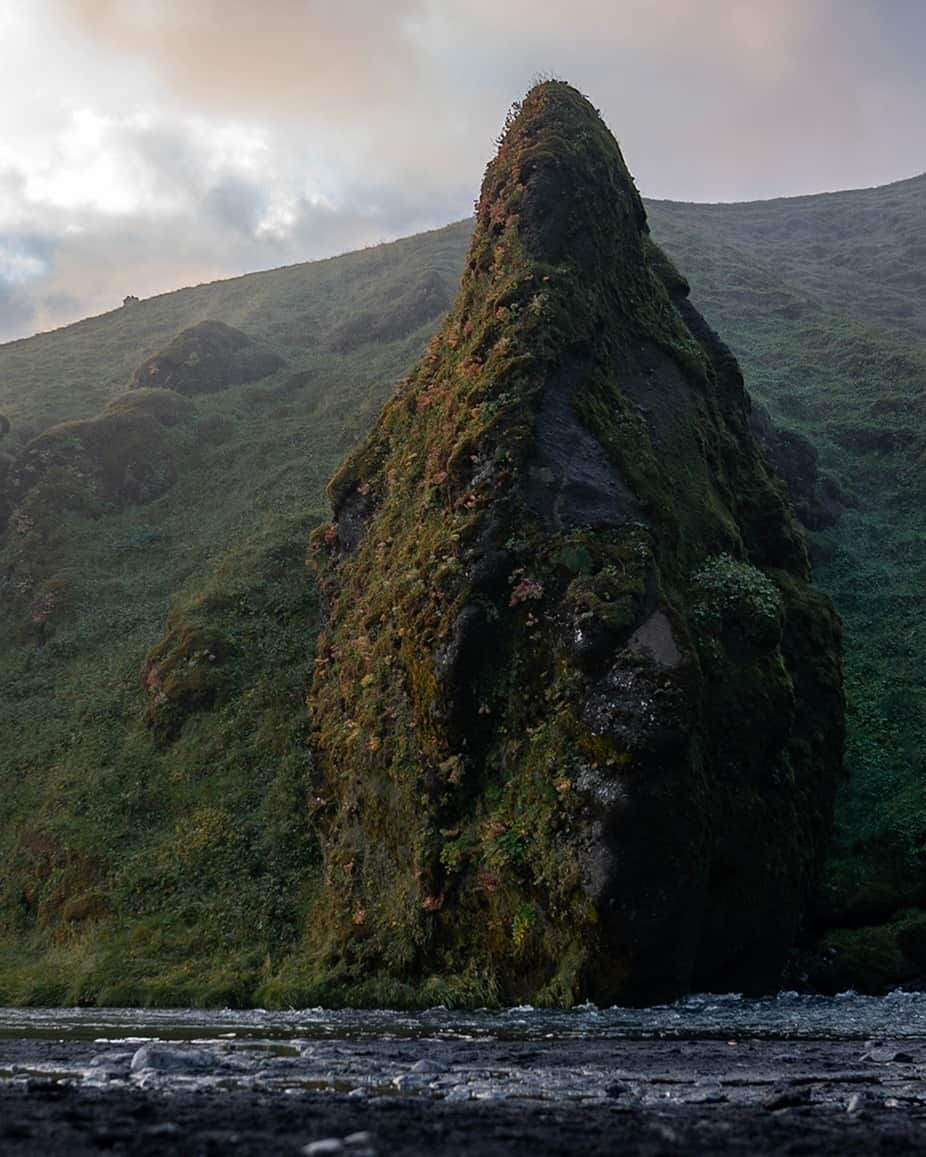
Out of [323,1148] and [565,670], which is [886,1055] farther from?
[565,670]

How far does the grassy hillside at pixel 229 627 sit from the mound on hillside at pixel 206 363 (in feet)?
4.91

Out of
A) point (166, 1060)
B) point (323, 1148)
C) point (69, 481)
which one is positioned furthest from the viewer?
point (69, 481)

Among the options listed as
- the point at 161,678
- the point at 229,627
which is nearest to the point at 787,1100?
the point at 161,678

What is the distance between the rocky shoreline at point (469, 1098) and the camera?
477 centimetres

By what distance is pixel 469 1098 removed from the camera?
682 centimetres

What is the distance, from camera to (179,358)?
61.8 meters

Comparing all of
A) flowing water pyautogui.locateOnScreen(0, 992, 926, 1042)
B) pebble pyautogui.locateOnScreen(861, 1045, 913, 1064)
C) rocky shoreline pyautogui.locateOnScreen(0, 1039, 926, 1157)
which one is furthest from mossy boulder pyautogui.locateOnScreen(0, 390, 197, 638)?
pebble pyautogui.locateOnScreen(861, 1045, 913, 1064)

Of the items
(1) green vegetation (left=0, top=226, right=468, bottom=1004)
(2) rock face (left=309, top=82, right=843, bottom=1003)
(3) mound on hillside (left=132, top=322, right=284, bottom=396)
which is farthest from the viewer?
(3) mound on hillside (left=132, top=322, right=284, bottom=396)

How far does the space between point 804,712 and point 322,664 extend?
11462 mm

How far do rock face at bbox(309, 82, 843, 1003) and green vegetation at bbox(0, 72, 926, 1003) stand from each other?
1.50 ft

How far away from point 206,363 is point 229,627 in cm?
3469

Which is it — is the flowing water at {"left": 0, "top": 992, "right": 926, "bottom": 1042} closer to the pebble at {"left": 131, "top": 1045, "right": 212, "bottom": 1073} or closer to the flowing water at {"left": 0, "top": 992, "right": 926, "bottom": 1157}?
the flowing water at {"left": 0, "top": 992, "right": 926, "bottom": 1157}

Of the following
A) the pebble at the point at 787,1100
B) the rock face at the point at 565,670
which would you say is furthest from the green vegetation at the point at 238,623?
the pebble at the point at 787,1100

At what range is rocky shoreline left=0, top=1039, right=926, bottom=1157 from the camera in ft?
15.6
